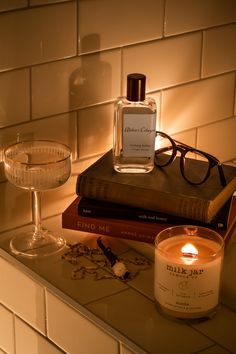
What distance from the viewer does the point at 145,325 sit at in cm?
102

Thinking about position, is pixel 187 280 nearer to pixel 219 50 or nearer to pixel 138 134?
pixel 138 134

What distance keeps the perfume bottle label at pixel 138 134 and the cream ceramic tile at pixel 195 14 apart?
19 cm

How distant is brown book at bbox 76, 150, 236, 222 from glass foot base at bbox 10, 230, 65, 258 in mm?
87

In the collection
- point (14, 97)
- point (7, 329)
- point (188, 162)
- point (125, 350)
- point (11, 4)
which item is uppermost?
point (11, 4)

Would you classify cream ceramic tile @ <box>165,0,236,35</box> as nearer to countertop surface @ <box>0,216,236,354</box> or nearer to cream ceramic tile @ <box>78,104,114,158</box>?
cream ceramic tile @ <box>78,104,114,158</box>

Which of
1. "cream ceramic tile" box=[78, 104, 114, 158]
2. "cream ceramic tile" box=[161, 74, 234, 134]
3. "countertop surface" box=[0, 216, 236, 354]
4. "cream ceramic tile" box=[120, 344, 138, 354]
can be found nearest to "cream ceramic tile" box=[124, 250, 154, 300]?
"countertop surface" box=[0, 216, 236, 354]

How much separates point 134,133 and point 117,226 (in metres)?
0.15

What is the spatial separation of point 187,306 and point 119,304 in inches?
4.0

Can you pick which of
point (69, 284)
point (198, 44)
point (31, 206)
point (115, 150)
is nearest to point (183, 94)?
point (198, 44)

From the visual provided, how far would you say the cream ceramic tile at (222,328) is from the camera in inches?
38.7

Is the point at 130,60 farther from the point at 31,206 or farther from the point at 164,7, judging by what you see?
the point at 31,206

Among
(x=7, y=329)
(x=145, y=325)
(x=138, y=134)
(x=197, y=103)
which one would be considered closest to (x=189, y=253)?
(x=145, y=325)

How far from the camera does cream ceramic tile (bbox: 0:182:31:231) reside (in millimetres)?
1226

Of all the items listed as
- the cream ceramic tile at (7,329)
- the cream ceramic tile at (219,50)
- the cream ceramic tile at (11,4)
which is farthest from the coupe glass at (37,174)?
the cream ceramic tile at (219,50)
